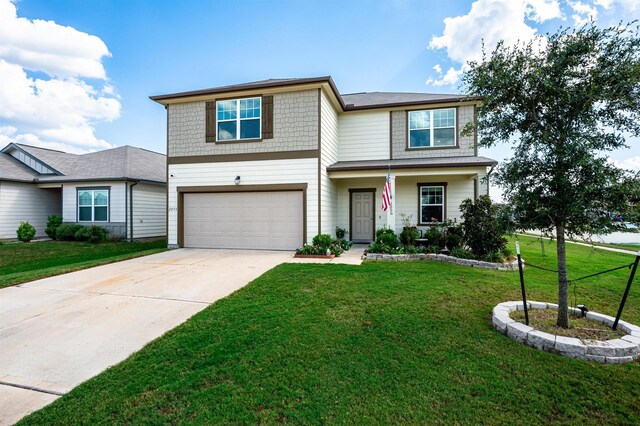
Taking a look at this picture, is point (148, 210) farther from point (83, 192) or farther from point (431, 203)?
point (431, 203)

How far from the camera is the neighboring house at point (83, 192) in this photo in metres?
14.3

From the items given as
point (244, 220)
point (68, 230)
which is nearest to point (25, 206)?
point (68, 230)

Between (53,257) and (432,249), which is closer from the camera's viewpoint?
(432,249)

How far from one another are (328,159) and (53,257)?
33.0 feet

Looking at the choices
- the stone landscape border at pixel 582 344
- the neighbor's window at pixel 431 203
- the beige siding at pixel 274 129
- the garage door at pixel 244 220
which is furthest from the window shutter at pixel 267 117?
the stone landscape border at pixel 582 344

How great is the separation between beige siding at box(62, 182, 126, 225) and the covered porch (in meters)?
10.4

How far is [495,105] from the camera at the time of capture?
4.15 meters

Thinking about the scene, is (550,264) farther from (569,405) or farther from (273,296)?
(273,296)

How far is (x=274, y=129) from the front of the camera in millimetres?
10555

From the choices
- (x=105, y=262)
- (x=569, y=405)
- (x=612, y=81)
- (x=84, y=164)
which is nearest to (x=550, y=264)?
(x=612, y=81)

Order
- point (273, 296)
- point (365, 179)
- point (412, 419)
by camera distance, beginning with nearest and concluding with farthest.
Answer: point (412, 419)
point (273, 296)
point (365, 179)

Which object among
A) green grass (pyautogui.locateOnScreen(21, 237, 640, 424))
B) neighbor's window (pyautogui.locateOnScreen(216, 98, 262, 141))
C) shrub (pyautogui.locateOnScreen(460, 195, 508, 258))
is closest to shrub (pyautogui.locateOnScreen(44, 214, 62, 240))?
neighbor's window (pyautogui.locateOnScreen(216, 98, 262, 141))

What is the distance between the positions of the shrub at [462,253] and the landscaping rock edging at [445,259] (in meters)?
0.15

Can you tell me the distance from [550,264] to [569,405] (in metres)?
7.21
